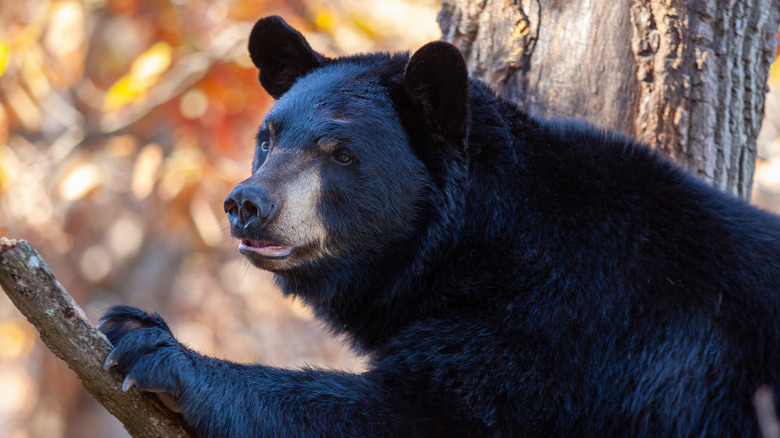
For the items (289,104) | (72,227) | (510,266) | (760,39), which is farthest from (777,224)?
(72,227)

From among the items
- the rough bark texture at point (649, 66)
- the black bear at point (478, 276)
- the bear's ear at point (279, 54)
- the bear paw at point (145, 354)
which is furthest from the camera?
the rough bark texture at point (649, 66)

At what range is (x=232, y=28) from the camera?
29.8 feet

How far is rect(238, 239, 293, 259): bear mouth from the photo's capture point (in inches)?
130

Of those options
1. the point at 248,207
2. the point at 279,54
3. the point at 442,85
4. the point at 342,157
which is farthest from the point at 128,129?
the point at 442,85

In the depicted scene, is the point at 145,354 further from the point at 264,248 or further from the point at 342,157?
the point at 342,157

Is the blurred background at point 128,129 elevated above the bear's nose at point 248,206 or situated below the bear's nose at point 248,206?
above

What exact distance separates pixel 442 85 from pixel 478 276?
0.83 meters

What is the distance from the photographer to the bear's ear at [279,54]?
13.1 ft

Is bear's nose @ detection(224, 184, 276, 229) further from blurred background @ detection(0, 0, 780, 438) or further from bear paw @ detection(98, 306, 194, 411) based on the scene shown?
blurred background @ detection(0, 0, 780, 438)

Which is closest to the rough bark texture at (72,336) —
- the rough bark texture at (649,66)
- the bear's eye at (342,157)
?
the bear's eye at (342,157)

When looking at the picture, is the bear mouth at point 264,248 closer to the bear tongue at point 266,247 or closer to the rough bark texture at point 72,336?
the bear tongue at point 266,247

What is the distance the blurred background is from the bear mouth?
5369mm

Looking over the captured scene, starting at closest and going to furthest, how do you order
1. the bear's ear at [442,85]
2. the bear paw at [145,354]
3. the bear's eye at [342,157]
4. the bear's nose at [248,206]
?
the bear paw at [145,354] < the bear's nose at [248,206] < the bear's ear at [442,85] < the bear's eye at [342,157]

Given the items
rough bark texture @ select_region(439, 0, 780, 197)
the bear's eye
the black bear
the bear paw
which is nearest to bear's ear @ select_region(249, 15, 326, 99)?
the black bear
